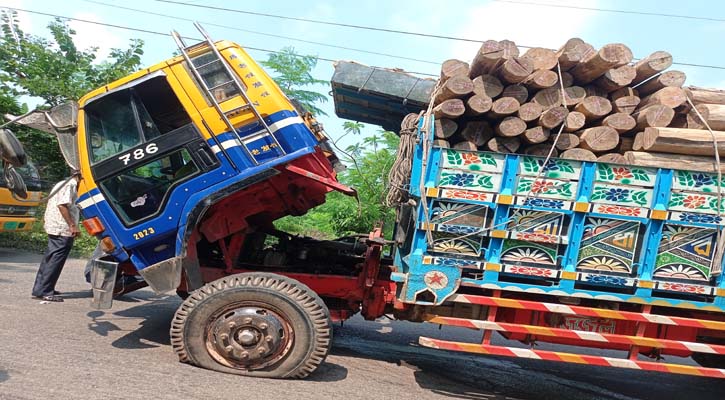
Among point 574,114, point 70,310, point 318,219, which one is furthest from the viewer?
point 318,219

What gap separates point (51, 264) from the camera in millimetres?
5184

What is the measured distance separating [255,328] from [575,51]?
322 centimetres

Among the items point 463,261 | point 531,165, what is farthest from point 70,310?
point 531,165

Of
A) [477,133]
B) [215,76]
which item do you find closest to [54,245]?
[215,76]

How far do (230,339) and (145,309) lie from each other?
2.32m

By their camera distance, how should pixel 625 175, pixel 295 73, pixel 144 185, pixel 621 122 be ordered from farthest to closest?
pixel 295 73 < pixel 144 185 < pixel 621 122 < pixel 625 175

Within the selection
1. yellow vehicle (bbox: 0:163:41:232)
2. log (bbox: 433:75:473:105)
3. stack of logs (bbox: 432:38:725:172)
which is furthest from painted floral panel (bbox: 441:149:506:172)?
yellow vehicle (bbox: 0:163:41:232)

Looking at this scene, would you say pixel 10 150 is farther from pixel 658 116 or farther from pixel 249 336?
pixel 658 116

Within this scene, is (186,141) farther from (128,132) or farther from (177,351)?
(177,351)

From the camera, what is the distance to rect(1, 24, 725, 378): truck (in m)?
3.43

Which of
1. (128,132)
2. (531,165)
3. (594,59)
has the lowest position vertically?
(128,132)

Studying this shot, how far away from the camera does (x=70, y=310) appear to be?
16.2 ft

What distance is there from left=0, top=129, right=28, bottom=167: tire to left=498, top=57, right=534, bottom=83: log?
3657 millimetres

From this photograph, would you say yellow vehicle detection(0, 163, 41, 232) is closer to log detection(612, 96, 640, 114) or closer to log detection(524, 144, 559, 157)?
log detection(524, 144, 559, 157)
